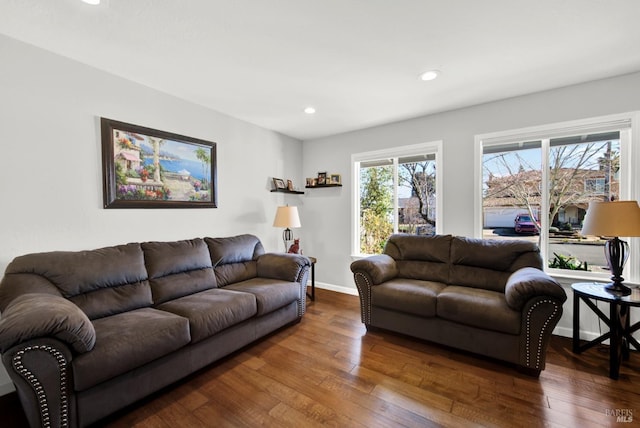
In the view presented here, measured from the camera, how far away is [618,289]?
2.13 metres

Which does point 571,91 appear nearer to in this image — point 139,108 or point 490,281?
point 490,281

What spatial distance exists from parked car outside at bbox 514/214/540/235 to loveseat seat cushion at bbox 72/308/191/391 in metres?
3.47

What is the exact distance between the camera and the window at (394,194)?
140 inches

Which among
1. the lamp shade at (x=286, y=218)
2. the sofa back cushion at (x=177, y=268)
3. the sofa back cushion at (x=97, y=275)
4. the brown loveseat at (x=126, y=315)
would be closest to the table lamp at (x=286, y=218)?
the lamp shade at (x=286, y=218)

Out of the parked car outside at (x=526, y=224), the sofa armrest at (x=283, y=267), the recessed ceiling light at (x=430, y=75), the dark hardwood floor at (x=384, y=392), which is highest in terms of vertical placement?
the recessed ceiling light at (x=430, y=75)

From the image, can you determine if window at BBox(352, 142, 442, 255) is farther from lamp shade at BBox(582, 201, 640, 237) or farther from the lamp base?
the lamp base

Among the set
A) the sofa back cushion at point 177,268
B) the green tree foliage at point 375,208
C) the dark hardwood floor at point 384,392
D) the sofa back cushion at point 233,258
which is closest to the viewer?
the dark hardwood floor at point 384,392

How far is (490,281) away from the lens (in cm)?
265

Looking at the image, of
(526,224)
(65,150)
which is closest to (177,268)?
(65,150)

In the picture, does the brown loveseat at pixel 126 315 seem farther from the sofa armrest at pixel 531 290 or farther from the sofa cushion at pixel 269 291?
the sofa armrest at pixel 531 290

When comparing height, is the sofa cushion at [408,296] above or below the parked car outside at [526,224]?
below

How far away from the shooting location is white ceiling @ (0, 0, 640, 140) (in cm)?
165

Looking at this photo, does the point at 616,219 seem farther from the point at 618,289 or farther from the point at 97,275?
the point at 97,275

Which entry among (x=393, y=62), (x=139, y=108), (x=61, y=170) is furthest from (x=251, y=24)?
(x=61, y=170)
